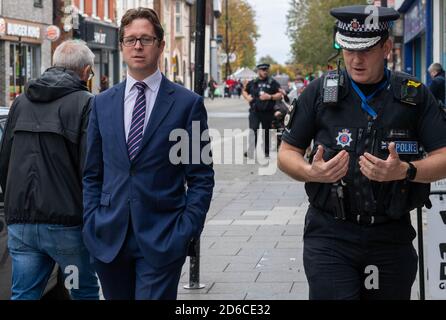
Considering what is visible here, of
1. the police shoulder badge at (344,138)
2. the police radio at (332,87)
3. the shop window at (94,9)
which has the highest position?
the shop window at (94,9)

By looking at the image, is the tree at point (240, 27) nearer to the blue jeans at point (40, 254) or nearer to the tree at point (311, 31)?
the tree at point (311, 31)

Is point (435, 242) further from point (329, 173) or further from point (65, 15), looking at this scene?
point (65, 15)

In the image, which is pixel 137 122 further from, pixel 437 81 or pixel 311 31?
pixel 311 31

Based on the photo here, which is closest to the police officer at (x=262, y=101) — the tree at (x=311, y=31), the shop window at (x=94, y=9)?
the shop window at (x=94, y=9)

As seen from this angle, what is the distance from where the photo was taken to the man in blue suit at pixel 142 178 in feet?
14.2

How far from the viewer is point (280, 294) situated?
738 cm

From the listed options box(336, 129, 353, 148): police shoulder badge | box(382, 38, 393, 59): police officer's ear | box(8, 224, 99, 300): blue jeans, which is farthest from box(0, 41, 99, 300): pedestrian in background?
box(382, 38, 393, 59): police officer's ear

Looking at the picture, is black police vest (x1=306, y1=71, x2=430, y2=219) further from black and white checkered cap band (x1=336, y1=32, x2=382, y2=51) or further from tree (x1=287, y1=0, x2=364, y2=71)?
tree (x1=287, y1=0, x2=364, y2=71)

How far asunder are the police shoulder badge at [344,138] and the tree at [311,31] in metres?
42.0

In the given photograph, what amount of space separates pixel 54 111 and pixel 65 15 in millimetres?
32492

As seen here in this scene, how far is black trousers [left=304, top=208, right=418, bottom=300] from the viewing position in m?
4.14

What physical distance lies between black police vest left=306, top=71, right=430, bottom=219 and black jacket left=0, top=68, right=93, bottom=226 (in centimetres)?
149

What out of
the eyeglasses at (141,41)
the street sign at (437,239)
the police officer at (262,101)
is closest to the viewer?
the eyeglasses at (141,41)
